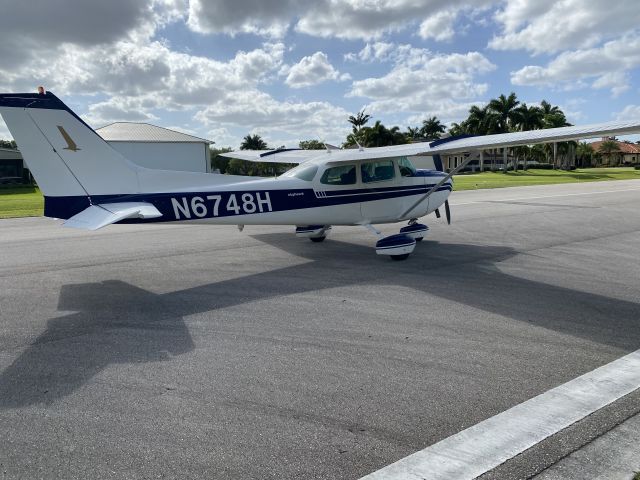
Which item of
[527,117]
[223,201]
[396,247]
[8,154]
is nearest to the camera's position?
[223,201]

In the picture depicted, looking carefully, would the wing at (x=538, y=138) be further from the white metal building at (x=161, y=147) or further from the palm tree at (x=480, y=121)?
the palm tree at (x=480, y=121)

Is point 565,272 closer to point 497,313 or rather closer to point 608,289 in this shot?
point 608,289

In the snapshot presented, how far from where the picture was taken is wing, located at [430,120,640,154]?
6.38 m

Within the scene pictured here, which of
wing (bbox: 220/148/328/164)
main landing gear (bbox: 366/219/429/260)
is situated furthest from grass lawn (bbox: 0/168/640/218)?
main landing gear (bbox: 366/219/429/260)

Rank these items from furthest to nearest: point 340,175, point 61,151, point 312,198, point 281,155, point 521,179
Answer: point 521,179
point 281,155
point 340,175
point 312,198
point 61,151

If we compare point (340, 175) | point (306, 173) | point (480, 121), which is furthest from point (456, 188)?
point (480, 121)

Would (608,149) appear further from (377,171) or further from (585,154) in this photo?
(377,171)

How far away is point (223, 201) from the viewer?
27.0 ft

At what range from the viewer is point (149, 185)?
7.72 metres

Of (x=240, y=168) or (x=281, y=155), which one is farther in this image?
(x=240, y=168)

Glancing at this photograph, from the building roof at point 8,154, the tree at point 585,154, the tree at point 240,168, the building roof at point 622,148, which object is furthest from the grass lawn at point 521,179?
the building roof at point 622,148

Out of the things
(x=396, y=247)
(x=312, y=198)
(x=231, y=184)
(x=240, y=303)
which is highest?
(x=231, y=184)

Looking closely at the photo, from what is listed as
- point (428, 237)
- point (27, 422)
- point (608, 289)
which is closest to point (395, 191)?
point (428, 237)

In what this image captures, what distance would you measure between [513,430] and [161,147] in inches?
2312
